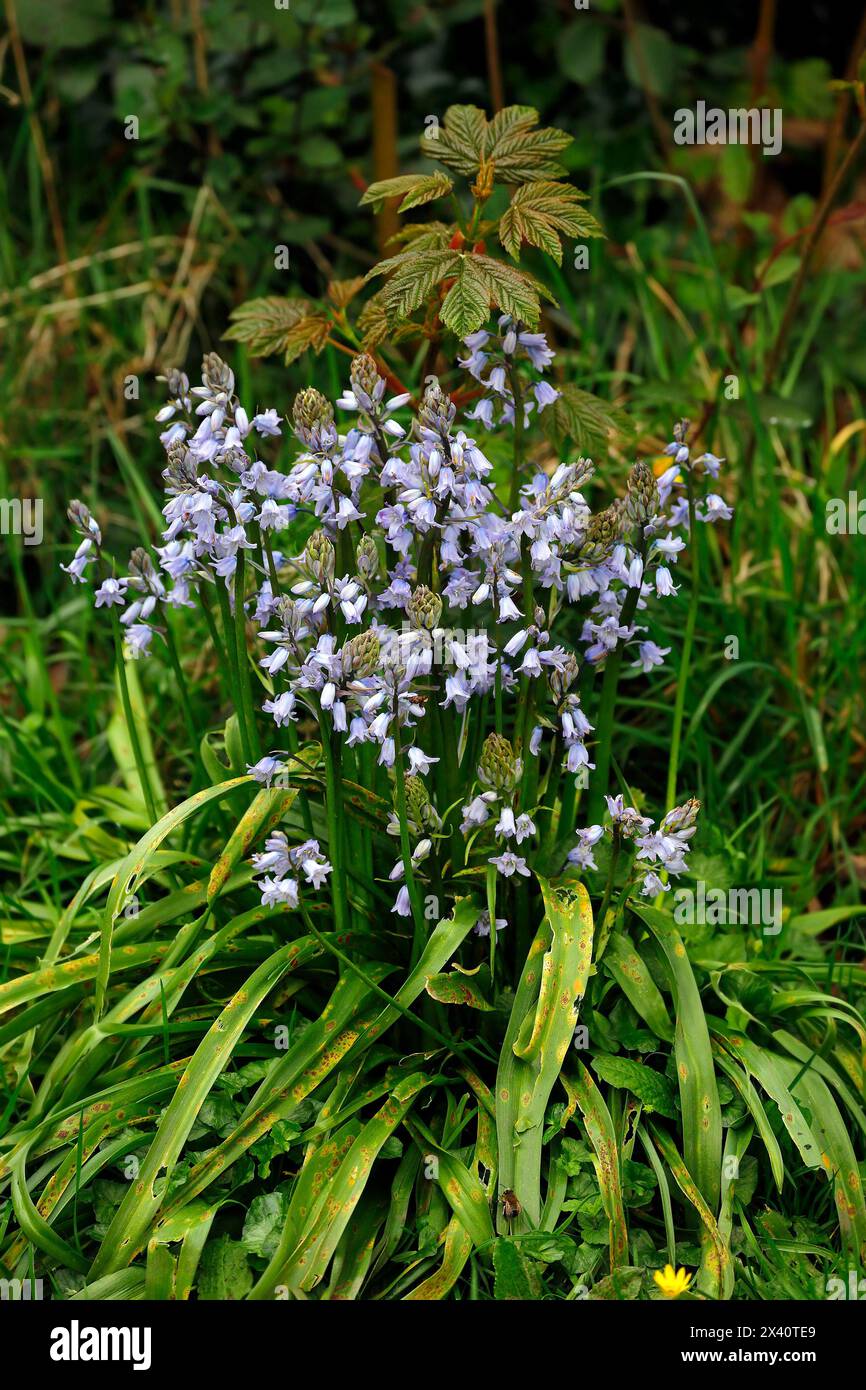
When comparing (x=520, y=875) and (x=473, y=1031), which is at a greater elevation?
(x=520, y=875)

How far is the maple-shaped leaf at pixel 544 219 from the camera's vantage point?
2.54 metres

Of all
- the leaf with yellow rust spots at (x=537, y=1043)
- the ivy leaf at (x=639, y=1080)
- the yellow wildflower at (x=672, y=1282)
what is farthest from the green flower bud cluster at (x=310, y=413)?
the yellow wildflower at (x=672, y=1282)

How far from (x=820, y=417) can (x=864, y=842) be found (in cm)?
201

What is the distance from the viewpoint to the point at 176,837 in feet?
11.1

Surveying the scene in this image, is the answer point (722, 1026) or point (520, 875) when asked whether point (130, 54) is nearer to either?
point (520, 875)

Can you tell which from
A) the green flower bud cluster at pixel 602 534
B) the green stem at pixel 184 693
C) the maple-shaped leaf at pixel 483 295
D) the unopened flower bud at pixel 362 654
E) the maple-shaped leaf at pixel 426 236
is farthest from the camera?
the green stem at pixel 184 693

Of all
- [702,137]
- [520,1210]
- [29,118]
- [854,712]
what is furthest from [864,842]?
[29,118]

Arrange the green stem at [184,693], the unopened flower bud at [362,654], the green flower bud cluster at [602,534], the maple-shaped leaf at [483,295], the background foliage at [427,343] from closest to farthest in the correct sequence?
the unopened flower bud at [362,654] < the maple-shaped leaf at [483,295] < the green flower bud cluster at [602,534] < the green stem at [184,693] < the background foliage at [427,343]

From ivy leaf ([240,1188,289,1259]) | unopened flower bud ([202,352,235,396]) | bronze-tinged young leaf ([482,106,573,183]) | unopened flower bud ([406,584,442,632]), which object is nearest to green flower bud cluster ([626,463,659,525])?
unopened flower bud ([406,584,442,632])

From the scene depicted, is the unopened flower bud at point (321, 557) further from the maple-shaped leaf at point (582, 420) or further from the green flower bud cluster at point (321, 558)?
the maple-shaped leaf at point (582, 420)

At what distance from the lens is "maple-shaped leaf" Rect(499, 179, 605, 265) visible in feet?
8.32

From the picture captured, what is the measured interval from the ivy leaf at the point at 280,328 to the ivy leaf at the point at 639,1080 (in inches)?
61.9

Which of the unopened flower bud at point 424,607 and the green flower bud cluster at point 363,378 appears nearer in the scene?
the unopened flower bud at point 424,607

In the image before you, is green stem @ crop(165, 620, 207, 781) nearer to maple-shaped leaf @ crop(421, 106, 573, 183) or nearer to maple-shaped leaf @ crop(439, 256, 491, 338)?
maple-shaped leaf @ crop(439, 256, 491, 338)
